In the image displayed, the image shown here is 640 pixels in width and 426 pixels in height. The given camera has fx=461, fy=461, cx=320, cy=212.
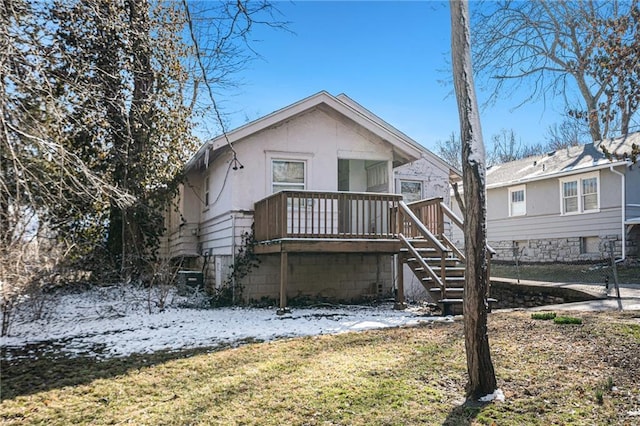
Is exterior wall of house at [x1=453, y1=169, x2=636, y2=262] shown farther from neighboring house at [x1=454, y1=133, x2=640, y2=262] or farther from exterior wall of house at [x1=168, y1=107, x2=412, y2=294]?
exterior wall of house at [x1=168, y1=107, x2=412, y2=294]

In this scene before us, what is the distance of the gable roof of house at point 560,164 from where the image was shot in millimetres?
Result: 17016

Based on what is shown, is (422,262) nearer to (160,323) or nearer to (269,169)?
(269,169)

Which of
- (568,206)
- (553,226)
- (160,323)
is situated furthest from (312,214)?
(553,226)

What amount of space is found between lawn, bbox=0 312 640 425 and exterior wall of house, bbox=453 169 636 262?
12.1 meters

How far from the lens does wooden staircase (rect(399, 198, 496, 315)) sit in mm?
8656

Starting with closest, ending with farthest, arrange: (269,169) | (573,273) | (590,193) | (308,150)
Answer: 1. (269,169)
2. (308,150)
3. (573,273)
4. (590,193)

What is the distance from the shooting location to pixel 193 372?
516cm

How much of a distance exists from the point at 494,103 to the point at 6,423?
41.6 feet

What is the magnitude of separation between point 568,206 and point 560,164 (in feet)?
6.39

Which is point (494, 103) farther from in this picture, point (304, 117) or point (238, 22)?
point (238, 22)

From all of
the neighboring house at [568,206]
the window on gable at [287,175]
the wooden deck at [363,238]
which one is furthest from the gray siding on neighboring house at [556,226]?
the window on gable at [287,175]

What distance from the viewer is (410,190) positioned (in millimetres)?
13703

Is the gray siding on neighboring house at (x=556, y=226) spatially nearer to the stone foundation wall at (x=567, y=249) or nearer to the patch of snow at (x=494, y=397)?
the stone foundation wall at (x=567, y=249)

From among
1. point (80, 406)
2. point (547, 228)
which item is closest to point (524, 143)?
point (547, 228)
